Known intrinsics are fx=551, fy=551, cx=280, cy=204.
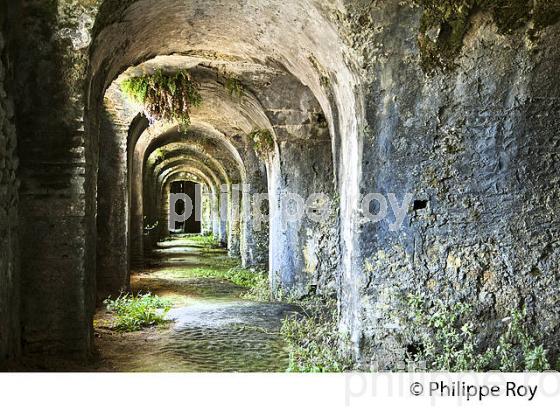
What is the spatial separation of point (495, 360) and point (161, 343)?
402cm

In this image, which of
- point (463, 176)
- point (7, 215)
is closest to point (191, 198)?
point (7, 215)

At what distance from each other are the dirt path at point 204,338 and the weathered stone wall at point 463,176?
163cm

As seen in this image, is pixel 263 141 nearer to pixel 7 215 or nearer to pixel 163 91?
pixel 163 91

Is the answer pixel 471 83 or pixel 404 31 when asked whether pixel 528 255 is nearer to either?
pixel 471 83

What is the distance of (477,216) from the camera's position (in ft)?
17.2

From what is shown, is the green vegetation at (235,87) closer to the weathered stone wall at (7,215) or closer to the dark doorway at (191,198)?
the weathered stone wall at (7,215)

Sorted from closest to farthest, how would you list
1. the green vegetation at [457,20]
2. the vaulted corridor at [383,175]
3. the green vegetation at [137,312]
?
the green vegetation at [457,20], the vaulted corridor at [383,175], the green vegetation at [137,312]

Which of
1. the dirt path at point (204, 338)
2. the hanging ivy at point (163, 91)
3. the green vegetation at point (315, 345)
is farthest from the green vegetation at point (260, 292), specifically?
the hanging ivy at point (163, 91)

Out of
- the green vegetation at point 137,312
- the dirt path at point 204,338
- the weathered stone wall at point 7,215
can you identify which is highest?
the weathered stone wall at point 7,215

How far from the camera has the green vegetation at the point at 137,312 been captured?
26.4 ft

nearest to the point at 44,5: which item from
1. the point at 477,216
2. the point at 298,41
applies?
the point at 298,41

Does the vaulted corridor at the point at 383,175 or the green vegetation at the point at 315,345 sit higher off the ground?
the vaulted corridor at the point at 383,175

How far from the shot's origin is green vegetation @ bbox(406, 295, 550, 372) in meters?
5.02

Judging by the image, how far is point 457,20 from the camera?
516cm
